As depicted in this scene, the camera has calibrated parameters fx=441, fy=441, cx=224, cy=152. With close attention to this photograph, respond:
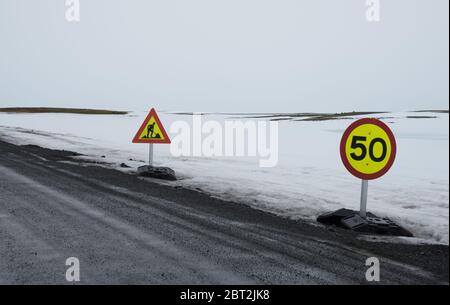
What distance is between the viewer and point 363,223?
6.42 metres

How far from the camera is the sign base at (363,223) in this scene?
6.27 meters

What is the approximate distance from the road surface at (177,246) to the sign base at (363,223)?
0.31m

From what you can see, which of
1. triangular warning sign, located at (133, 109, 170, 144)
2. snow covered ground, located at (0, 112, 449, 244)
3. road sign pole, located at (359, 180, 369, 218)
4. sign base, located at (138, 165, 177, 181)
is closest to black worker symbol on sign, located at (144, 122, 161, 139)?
triangular warning sign, located at (133, 109, 170, 144)

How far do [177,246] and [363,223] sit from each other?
2.88 metres

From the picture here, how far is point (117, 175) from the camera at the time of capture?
1125 centimetres

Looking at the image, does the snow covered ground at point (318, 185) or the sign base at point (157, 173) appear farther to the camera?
the sign base at point (157, 173)

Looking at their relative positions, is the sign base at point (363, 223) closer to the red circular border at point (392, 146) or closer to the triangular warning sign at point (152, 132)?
the red circular border at point (392, 146)

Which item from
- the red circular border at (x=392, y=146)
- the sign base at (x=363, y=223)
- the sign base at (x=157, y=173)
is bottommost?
the sign base at (x=363, y=223)

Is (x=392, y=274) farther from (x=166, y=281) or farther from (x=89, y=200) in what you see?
(x=89, y=200)

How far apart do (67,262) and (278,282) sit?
82.9 inches

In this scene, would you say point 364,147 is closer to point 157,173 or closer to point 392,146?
point 392,146

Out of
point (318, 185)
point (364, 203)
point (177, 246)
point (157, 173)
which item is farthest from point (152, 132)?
point (177, 246)

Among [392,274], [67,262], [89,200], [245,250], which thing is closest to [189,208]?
[89,200]

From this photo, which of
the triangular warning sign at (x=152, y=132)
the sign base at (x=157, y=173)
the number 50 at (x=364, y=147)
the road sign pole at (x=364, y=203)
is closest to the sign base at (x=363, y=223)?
the road sign pole at (x=364, y=203)
